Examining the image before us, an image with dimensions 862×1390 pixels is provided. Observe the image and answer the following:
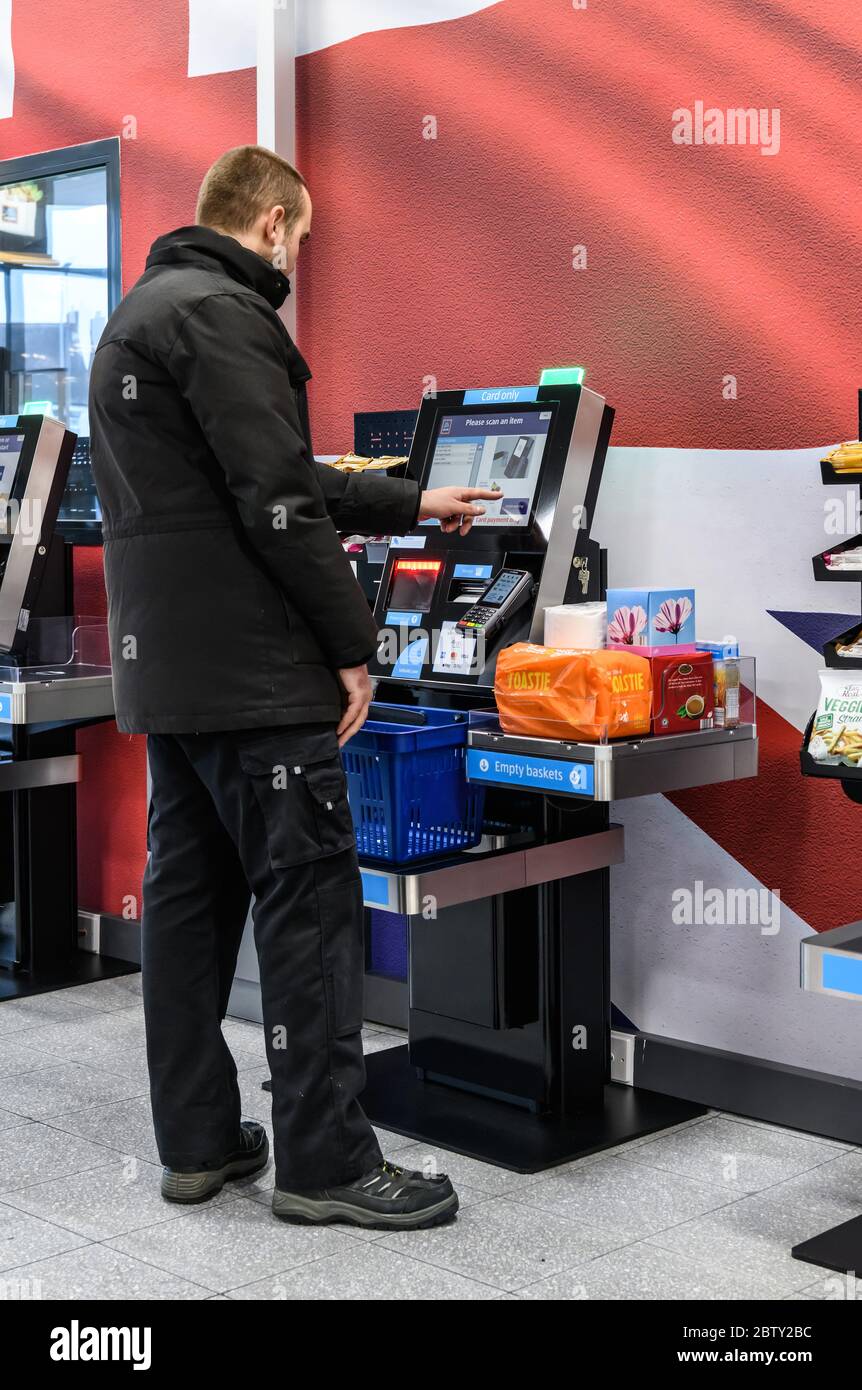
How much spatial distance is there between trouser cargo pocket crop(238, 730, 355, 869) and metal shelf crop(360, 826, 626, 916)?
341 millimetres

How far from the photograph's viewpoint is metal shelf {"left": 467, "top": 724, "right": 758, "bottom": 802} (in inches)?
115

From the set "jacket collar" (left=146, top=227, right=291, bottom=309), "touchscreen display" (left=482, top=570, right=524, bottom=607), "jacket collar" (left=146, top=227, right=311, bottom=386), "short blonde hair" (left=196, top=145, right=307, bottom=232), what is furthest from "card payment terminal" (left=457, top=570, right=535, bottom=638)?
"short blonde hair" (left=196, top=145, right=307, bottom=232)

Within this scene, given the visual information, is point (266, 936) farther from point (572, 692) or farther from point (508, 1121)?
point (508, 1121)

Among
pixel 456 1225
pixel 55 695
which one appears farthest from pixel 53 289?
pixel 456 1225

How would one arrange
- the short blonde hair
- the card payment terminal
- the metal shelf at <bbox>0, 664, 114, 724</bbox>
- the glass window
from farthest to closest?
the glass window < the metal shelf at <bbox>0, 664, 114, 724</bbox> < the card payment terminal < the short blonde hair

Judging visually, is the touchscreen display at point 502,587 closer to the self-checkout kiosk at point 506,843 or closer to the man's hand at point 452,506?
the self-checkout kiosk at point 506,843

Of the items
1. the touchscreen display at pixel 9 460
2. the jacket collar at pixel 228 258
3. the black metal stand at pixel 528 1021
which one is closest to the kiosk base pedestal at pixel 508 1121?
the black metal stand at pixel 528 1021

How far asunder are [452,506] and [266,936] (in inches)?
37.5

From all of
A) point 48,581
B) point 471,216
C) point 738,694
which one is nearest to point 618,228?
point 471,216

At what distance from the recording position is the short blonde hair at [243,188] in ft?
9.35

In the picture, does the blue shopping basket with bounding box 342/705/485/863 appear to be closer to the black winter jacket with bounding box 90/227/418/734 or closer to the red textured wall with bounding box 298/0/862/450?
the black winter jacket with bounding box 90/227/418/734

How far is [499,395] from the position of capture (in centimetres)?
341

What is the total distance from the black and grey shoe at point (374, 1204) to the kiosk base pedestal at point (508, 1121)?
1.12 feet
